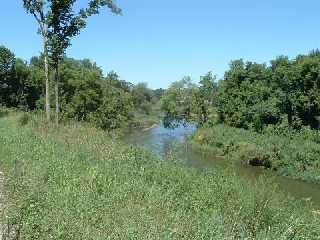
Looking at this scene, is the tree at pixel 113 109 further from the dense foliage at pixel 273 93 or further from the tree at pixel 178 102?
the dense foliage at pixel 273 93

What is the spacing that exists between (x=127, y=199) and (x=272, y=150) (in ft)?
124

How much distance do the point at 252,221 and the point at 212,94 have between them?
2520 inches

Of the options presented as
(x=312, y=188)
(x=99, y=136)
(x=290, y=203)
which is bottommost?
(x=312, y=188)

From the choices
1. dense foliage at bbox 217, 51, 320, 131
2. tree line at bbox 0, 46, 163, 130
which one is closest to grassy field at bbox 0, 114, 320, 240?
tree line at bbox 0, 46, 163, 130

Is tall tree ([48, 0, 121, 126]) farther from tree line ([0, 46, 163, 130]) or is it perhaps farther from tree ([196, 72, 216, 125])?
tree ([196, 72, 216, 125])

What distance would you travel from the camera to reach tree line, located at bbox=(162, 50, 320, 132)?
5350 cm

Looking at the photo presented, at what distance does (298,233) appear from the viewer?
10.1 m

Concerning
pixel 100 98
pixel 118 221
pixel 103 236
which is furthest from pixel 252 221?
pixel 100 98

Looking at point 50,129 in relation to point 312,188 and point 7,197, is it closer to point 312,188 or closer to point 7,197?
point 7,197

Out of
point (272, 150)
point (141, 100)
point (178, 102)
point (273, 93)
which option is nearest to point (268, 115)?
point (273, 93)

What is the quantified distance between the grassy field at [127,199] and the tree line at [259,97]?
3920 cm

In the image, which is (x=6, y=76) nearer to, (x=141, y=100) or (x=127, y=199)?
(x=127, y=199)

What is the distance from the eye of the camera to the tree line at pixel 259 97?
176ft

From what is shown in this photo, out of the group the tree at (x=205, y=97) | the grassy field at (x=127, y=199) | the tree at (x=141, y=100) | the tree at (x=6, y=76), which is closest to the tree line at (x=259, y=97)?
the tree at (x=205, y=97)
